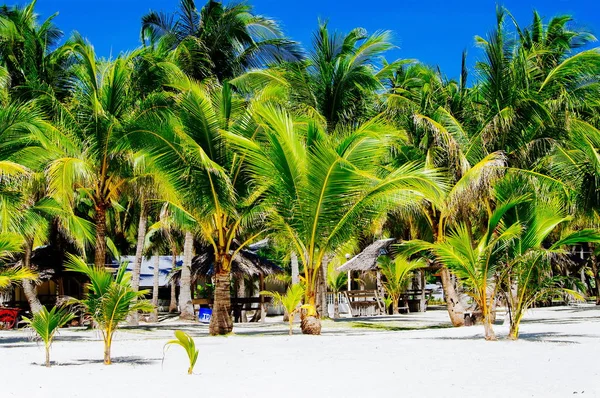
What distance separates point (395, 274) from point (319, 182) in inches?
561

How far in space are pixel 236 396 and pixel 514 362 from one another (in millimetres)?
3911

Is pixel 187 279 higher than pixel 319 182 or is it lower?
lower

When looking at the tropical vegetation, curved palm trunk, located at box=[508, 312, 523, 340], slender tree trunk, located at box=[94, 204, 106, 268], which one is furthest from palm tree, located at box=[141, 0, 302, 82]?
curved palm trunk, located at box=[508, 312, 523, 340]

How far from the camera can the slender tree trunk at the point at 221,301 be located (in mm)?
15469

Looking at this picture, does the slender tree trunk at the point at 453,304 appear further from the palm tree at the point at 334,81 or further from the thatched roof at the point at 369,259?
the thatched roof at the point at 369,259

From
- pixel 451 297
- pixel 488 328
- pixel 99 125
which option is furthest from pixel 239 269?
pixel 488 328

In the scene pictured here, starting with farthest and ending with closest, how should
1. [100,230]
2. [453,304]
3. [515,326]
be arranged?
[453,304] < [100,230] < [515,326]

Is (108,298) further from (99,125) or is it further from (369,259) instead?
(369,259)

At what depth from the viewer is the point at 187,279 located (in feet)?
75.2

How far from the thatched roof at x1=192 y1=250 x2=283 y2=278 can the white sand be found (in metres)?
9.92

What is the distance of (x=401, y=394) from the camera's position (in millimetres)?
6906

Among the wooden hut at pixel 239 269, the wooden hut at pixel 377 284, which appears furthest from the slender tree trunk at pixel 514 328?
the wooden hut at pixel 377 284

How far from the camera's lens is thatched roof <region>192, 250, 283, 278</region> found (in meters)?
22.9

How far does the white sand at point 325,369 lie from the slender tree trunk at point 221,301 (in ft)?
8.44
